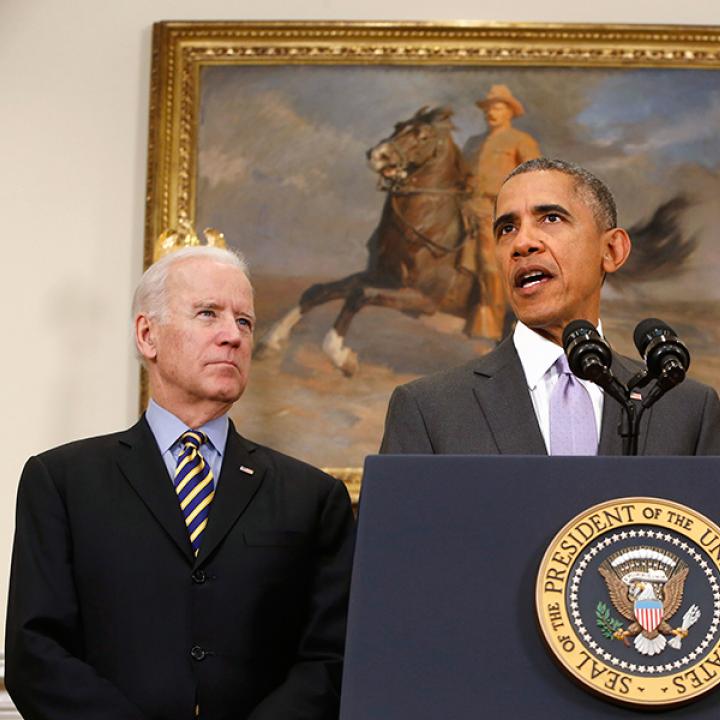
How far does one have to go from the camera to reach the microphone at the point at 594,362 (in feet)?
6.74

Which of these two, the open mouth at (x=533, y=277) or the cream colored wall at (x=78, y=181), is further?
the cream colored wall at (x=78, y=181)

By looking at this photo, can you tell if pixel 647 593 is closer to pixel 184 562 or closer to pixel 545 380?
pixel 545 380

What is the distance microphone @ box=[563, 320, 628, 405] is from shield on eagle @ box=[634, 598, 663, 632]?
40cm

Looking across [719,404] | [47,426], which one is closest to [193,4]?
[47,426]

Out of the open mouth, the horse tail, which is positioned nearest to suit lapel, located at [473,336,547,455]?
the open mouth

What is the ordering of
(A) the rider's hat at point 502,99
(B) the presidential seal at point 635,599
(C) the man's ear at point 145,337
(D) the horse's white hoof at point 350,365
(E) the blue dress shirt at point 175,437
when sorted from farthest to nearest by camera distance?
(A) the rider's hat at point 502,99, (D) the horse's white hoof at point 350,365, (C) the man's ear at point 145,337, (E) the blue dress shirt at point 175,437, (B) the presidential seal at point 635,599

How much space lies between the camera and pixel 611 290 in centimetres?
466

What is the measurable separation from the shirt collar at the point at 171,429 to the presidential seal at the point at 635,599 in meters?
1.29

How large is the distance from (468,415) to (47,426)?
2.51 meters

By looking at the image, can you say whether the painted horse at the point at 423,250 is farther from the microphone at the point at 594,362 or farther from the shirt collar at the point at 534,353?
the microphone at the point at 594,362

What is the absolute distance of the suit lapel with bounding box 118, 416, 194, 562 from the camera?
273 cm

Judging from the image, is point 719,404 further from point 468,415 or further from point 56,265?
point 56,265

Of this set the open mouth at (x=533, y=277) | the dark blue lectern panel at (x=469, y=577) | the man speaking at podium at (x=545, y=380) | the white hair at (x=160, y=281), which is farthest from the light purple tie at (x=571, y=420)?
the white hair at (x=160, y=281)

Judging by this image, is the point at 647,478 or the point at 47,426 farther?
the point at 47,426
